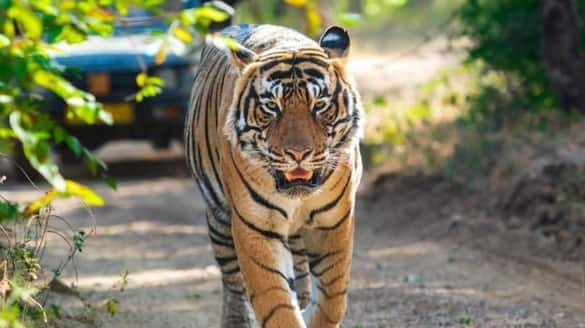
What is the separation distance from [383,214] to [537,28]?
234cm

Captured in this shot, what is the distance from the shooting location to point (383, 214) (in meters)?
11.2

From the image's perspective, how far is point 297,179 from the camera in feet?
17.8

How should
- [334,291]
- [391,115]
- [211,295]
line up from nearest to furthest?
[334,291] < [211,295] < [391,115]

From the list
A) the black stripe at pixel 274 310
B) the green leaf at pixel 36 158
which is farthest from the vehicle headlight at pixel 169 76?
the green leaf at pixel 36 158

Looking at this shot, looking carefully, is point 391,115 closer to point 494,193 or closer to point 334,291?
point 494,193

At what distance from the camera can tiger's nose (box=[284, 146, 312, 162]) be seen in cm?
533

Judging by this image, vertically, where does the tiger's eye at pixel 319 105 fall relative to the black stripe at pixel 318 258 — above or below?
above

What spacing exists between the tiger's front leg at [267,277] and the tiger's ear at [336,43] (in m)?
0.90

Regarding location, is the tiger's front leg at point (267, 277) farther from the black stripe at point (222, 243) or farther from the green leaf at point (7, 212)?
the green leaf at point (7, 212)

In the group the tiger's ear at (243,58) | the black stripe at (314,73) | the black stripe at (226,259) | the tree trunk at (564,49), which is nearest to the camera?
the black stripe at (314,73)

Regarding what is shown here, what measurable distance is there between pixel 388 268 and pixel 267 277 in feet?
10.7

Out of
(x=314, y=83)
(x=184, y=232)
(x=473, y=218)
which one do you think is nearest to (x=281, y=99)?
(x=314, y=83)

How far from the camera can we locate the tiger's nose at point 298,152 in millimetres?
5328

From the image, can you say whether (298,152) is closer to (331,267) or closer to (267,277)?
(267,277)
